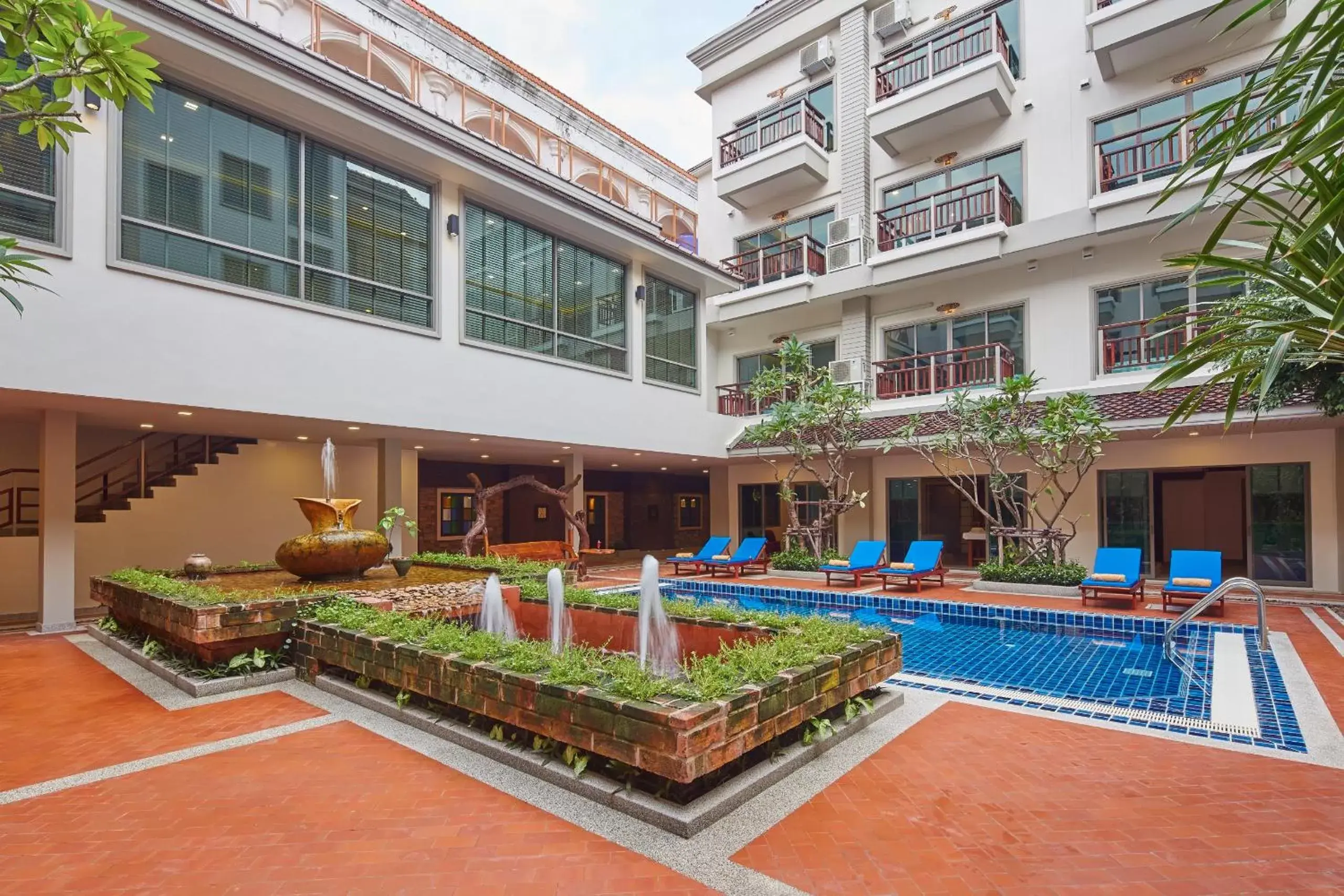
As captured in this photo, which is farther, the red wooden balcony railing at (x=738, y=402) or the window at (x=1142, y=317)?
the red wooden balcony railing at (x=738, y=402)

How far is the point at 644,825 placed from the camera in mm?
3420

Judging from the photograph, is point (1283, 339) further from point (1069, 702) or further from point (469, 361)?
point (469, 361)

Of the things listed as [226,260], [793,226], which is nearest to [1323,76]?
[226,260]

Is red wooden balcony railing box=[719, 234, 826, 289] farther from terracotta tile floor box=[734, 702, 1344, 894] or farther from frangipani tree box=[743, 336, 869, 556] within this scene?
terracotta tile floor box=[734, 702, 1344, 894]

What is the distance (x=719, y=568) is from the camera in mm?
15086

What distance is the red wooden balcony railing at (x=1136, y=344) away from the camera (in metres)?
12.0

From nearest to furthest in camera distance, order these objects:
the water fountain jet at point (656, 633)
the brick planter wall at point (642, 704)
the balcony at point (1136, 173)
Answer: the brick planter wall at point (642, 704)
the water fountain jet at point (656, 633)
the balcony at point (1136, 173)

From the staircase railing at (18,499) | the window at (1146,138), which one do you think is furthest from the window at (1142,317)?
the staircase railing at (18,499)

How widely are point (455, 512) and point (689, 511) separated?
25.2 feet

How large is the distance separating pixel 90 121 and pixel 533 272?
19.7 feet

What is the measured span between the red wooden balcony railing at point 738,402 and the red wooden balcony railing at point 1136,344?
6.79 metres

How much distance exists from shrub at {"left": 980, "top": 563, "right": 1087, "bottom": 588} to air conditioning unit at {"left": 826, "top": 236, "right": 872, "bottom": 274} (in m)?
7.20

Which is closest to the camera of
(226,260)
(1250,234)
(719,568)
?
(226,260)

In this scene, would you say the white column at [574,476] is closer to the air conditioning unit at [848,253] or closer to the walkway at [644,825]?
the air conditioning unit at [848,253]
